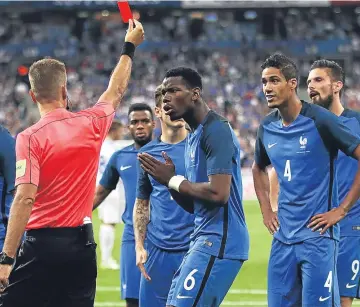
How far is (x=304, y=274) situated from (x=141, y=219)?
1.62m

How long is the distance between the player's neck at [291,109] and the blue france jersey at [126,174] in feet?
8.08

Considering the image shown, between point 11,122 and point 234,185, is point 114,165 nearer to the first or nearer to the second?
point 234,185

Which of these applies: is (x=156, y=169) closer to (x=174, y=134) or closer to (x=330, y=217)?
(x=330, y=217)

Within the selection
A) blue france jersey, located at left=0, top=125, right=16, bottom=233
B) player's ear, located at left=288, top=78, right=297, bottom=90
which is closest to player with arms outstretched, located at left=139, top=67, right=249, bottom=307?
player's ear, located at left=288, top=78, right=297, bottom=90

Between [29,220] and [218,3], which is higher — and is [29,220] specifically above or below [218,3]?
below

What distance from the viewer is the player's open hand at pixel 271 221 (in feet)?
23.7

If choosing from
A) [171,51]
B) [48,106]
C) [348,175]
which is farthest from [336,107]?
[171,51]

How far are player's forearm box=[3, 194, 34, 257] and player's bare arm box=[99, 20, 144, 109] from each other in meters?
1.04

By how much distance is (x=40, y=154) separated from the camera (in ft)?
18.2

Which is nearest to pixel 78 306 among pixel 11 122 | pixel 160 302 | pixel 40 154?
pixel 40 154

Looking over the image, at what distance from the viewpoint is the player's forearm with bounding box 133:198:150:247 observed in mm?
7672

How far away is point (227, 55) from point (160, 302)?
3883 centimetres

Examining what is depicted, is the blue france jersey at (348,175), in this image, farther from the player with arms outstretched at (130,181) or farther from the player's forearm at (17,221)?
the player's forearm at (17,221)

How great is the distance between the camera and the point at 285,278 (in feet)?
22.4
